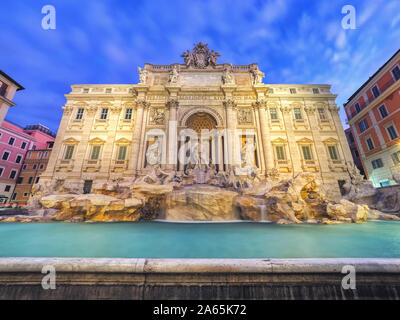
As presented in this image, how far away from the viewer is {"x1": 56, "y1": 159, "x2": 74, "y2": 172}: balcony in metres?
16.7

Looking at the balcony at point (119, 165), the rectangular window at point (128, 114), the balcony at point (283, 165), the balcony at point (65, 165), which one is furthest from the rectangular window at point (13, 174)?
the balcony at point (283, 165)

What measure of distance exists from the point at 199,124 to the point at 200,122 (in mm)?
255

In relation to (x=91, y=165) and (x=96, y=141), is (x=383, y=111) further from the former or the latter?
(x=91, y=165)

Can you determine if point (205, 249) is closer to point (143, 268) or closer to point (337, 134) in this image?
point (143, 268)

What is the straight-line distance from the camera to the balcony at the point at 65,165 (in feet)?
54.7

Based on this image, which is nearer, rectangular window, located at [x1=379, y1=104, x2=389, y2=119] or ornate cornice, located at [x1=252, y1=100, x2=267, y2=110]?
rectangular window, located at [x1=379, y1=104, x2=389, y2=119]

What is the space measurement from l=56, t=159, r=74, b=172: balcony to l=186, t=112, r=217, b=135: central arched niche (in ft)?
42.7

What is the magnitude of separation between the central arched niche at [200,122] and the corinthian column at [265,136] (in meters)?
5.18

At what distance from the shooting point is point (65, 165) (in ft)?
55.2

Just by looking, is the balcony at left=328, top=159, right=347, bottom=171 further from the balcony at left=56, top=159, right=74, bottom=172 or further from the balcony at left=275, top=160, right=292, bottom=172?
the balcony at left=56, top=159, right=74, bottom=172

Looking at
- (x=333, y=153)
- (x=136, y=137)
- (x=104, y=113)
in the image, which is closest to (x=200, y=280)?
(x=136, y=137)

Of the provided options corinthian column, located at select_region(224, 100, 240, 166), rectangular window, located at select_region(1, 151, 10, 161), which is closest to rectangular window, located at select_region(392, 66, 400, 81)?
corinthian column, located at select_region(224, 100, 240, 166)
